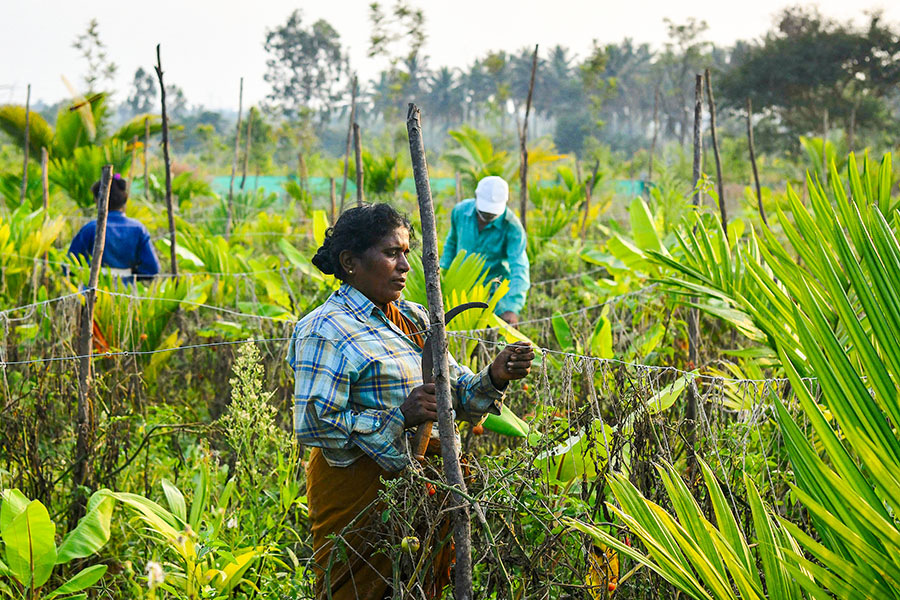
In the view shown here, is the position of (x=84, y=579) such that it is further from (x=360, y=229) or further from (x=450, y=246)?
(x=450, y=246)

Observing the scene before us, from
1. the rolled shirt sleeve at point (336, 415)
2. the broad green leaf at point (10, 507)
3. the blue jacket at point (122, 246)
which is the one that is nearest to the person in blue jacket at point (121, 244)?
the blue jacket at point (122, 246)

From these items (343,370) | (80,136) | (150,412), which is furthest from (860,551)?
(80,136)

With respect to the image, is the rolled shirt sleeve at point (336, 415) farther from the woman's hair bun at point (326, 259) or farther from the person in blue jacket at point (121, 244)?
the person in blue jacket at point (121, 244)

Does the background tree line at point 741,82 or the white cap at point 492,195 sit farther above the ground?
the background tree line at point 741,82

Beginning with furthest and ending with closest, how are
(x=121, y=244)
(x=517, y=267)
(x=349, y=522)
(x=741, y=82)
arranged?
(x=741, y=82) < (x=121, y=244) < (x=517, y=267) < (x=349, y=522)

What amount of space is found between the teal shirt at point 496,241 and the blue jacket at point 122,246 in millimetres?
1598

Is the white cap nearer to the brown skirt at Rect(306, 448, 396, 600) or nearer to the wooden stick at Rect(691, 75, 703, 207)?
the wooden stick at Rect(691, 75, 703, 207)

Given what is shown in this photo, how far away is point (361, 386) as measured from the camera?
1.81 meters

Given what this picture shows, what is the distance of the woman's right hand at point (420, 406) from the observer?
5.49ft

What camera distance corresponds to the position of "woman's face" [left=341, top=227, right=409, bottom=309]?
6.17 ft

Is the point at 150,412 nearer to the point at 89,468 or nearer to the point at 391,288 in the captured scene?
the point at 89,468

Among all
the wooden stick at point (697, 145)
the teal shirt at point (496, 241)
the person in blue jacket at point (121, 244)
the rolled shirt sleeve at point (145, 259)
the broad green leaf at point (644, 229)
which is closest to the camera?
the wooden stick at point (697, 145)

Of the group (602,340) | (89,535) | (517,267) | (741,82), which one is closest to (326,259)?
(89,535)

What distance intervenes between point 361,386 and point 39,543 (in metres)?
0.88
